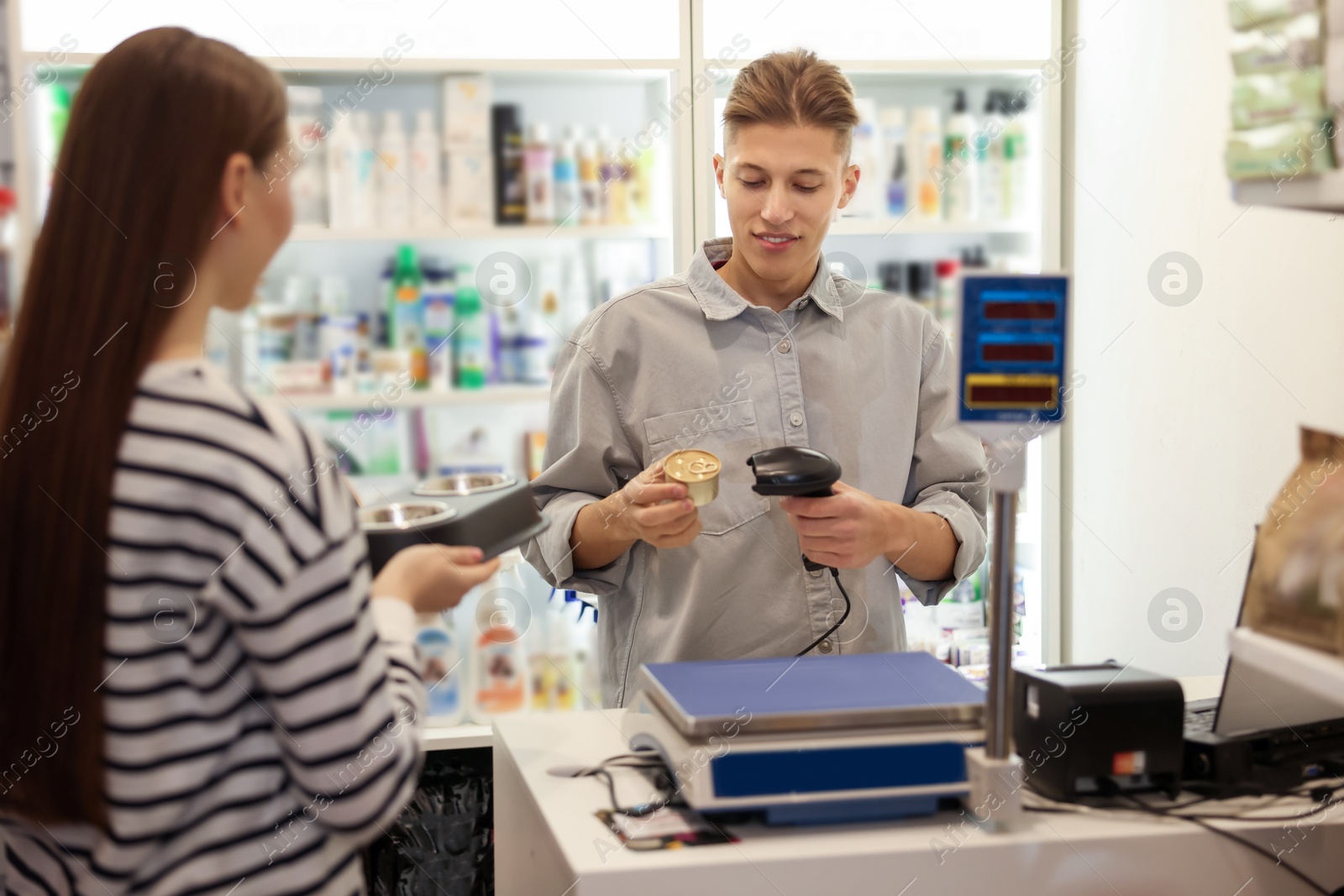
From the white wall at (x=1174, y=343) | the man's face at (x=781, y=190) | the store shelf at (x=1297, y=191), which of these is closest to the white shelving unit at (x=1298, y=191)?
the store shelf at (x=1297, y=191)

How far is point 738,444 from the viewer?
1846mm

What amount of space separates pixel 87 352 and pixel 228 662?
10.7 inches

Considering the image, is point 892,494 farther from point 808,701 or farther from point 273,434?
point 273,434

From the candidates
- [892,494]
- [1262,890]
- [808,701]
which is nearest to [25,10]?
[892,494]

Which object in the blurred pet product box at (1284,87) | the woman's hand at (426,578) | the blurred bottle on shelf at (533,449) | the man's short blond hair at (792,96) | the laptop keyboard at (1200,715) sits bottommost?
the laptop keyboard at (1200,715)

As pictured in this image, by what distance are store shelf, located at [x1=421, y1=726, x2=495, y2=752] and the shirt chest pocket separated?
1281mm

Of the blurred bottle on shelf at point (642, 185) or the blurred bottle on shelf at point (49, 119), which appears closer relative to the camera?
the blurred bottle on shelf at point (49, 119)

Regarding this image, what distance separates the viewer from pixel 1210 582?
97.0 inches

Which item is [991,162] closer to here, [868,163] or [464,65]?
[868,163]

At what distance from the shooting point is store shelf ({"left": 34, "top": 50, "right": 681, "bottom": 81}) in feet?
9.17

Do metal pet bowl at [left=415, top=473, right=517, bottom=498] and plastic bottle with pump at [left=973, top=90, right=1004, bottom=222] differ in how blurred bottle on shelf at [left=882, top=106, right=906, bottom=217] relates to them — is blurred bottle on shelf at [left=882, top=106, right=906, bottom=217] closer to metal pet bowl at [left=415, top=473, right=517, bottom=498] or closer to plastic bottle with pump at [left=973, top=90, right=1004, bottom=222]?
plastic bottle with pump at [left=973, top=90, right=1004, bottom=222]

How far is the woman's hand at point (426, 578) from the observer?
3.79ft

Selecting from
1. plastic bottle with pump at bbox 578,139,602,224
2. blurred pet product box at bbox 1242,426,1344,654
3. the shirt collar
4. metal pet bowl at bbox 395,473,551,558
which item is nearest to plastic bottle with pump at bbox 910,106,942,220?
plastic bottle with pump at bbox 578,139,602,224

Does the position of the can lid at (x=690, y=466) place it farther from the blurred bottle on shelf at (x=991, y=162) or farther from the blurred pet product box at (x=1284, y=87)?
the blurred bottle on shelf at (x=991, y=162)
